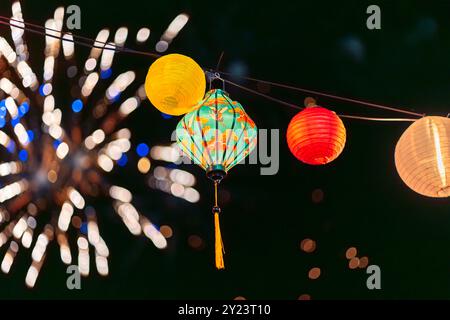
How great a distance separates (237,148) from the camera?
11.2 feet

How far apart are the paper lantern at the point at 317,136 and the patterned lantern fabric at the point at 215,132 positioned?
0.27 m

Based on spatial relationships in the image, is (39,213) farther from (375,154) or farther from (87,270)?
(375,154)

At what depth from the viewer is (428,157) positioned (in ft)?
10.6

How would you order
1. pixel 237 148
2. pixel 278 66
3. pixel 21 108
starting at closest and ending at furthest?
pixel 237 148
pixel 21 108
pixel 278 66

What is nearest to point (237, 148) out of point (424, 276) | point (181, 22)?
point (181, 22)

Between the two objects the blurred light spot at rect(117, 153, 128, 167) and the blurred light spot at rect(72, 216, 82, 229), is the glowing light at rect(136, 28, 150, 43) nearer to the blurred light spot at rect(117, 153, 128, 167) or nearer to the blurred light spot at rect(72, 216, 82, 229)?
the blurred light spot at rect(117, 153, 128, 167)

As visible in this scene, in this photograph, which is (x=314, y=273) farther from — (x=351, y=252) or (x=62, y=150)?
(x=62, y=150)

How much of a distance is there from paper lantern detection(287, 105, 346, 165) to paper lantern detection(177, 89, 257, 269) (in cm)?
27

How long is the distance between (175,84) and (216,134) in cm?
32

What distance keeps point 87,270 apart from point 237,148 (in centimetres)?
239

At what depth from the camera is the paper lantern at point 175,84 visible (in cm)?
334

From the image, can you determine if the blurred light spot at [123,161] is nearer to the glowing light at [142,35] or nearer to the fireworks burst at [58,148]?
the fireworks burst at [58,148]

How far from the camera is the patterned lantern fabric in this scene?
3359 millimetres
